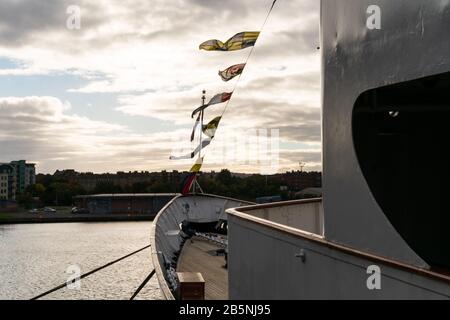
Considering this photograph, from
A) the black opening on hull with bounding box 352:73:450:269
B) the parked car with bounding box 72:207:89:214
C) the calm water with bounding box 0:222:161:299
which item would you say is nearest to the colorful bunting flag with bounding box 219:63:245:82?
the black opening on hull with bounding box 352:73:450:269

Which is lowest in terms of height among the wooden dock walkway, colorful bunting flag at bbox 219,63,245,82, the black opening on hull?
the wooden dock walkway

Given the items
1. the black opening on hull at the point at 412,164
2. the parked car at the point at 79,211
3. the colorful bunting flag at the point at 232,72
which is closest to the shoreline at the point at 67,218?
the parked car at the point at 79,211

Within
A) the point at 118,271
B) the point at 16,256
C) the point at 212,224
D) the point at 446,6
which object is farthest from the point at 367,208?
the point at 16,256

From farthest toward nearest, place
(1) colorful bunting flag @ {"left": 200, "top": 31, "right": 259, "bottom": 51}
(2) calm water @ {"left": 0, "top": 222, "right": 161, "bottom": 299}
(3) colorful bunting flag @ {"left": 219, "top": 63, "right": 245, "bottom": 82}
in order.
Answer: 1. (2) calm water @ {"left": 0, "top": 222, "right": 161, "bottom": 299}
2. (3) colorful bunting flag @ {"left": 219, "top": 63, "right": 245, "bottom": 82}
3. (1) colorful bunting flag @ {"left": 200, "top": 31, "right": 259, "bottom": 51}

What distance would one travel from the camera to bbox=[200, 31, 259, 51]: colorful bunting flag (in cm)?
1277

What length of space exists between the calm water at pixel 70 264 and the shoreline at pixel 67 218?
32001 mm

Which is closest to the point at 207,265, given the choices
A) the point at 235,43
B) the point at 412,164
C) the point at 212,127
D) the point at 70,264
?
the point at 212,127

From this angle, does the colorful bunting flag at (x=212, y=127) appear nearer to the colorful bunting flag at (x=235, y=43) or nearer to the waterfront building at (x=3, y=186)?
the colorful bunting flag at (x=235, y=43)

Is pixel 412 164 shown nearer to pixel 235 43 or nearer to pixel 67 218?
pixel 235 43

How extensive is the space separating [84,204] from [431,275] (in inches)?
6326

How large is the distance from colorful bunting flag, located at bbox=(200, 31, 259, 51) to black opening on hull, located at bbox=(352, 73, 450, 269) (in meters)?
7.01

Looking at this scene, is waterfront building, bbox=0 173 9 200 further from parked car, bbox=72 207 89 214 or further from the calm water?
the calm water

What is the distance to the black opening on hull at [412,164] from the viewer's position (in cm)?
535

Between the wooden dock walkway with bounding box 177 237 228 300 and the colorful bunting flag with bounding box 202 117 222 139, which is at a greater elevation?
the colorful bunting flag with bounding box 202 117 222 139
